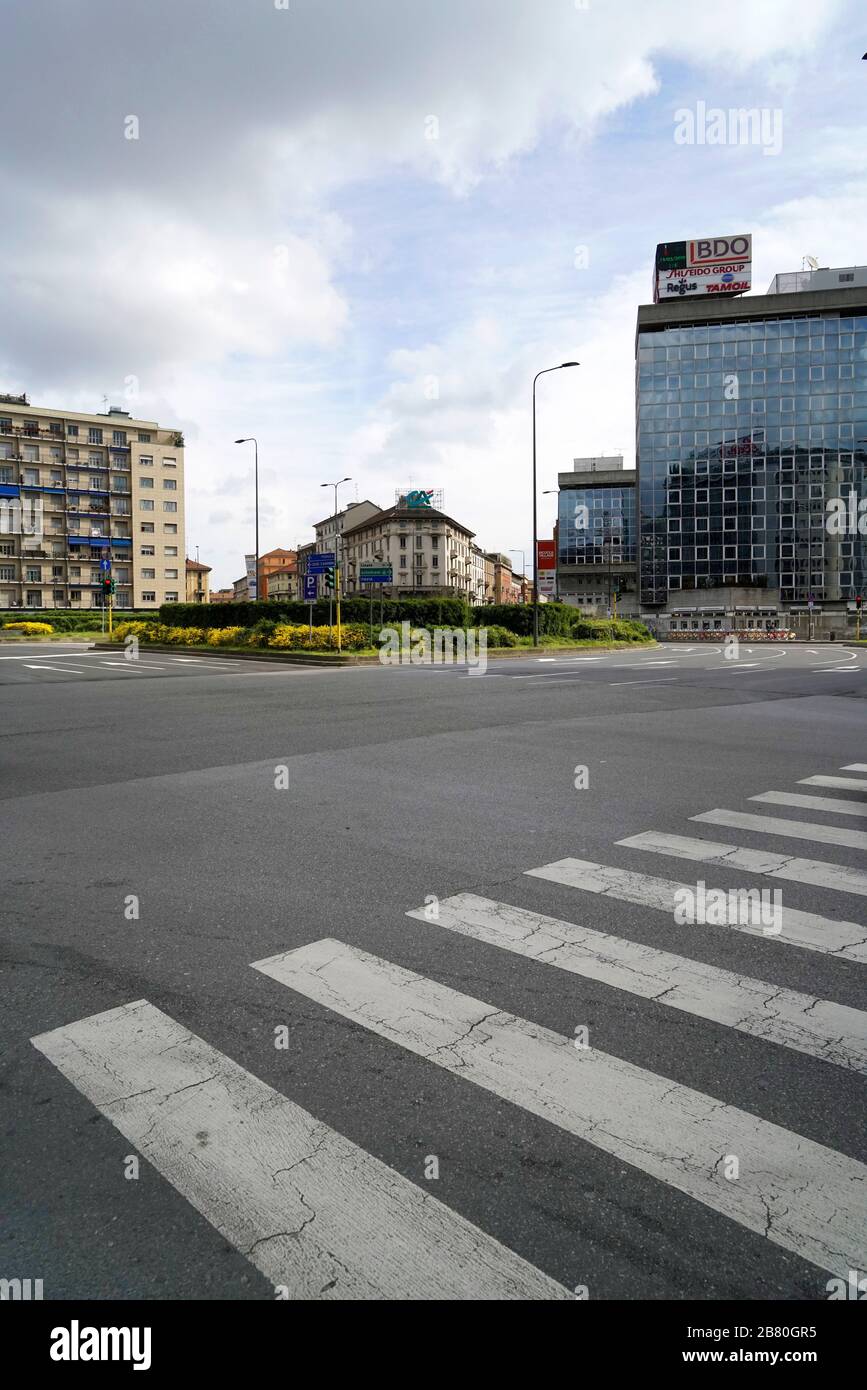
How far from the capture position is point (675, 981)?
3629 mm

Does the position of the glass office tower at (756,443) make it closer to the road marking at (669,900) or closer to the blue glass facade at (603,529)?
the blue glass facade at (603,529)

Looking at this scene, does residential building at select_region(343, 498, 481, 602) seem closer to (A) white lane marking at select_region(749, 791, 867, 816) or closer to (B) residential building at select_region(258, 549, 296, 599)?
(B) residential building at select_region(258, 549, 296, 599)

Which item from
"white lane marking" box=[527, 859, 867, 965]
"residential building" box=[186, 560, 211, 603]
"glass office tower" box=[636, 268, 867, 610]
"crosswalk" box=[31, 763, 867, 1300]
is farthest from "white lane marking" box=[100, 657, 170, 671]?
"residential building" box=[186, 560, 211, 603]

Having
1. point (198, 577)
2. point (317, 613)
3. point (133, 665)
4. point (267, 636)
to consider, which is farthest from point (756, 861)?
point (198, 577)

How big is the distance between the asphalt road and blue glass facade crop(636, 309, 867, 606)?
280 ft

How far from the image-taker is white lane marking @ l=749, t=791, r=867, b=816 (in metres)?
6.75

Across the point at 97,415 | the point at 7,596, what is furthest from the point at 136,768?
the point at 97,415

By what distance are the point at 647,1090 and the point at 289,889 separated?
253cm

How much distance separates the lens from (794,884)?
4926 mm

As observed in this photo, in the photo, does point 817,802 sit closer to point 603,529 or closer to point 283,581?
point 603,529

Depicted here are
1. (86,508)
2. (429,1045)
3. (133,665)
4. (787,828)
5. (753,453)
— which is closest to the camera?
(429,1045)

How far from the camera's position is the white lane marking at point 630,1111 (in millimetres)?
2240

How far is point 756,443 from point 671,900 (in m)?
91.2

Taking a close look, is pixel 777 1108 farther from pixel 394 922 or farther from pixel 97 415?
pixel 97 415
